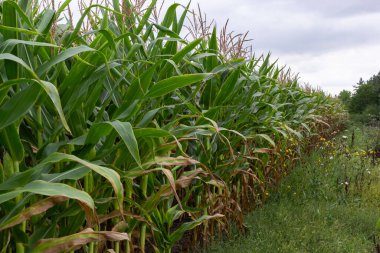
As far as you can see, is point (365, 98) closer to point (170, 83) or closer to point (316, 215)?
point (316, 215)

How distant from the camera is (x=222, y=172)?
3533 millimetres

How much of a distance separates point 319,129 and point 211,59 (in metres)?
7.15

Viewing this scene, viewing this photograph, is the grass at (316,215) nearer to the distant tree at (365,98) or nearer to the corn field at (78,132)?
the corn field at (78,132)

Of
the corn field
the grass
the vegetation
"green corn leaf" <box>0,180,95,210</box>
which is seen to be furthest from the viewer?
the vegetation

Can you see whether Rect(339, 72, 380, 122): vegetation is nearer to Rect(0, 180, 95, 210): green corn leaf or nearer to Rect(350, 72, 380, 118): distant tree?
Rect(350, 72, 380, 118): distant tree

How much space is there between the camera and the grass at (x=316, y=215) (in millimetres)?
3787

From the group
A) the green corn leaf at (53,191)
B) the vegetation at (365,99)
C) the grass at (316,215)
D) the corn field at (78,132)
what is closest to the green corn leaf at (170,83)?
the corn field at (78,132)

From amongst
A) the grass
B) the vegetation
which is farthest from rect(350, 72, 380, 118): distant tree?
the grass

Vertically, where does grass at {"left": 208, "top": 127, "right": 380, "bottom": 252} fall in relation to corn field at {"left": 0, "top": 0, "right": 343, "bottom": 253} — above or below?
below

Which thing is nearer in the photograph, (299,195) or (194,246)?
(194,246)

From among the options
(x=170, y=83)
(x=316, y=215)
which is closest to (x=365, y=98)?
(x=316, y=215)

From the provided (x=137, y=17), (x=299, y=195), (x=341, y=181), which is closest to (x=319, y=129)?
(x=341, y=181)

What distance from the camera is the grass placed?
379 cm

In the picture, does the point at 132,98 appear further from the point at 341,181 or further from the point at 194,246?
the point at 341,181
